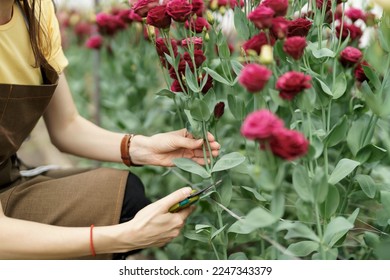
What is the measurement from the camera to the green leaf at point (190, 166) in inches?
41.0

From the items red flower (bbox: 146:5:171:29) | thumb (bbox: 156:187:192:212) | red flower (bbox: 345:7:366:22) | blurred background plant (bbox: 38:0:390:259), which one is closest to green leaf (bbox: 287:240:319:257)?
blurred background plant (bbox: 38:0:390:259)

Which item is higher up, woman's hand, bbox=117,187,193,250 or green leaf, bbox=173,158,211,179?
green leaf, bbox=173,158,211,179

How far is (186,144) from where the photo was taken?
1.13 m

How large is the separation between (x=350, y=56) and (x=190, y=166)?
342 mm

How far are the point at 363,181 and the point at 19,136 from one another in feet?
2.30

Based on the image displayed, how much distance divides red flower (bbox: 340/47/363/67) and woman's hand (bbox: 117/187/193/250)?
0.36m

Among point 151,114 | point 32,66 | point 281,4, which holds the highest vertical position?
point 281,4

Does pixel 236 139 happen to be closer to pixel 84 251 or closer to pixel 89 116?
pixel 84 251

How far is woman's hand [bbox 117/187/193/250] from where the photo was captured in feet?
3.40

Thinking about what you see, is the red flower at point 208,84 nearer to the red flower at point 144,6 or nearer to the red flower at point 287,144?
the red flower at point 144,6

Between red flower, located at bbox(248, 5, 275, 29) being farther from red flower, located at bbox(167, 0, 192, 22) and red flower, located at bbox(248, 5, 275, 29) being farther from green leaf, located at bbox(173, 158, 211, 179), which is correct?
green leaf, located at bbox(173, 158, 211, 179)

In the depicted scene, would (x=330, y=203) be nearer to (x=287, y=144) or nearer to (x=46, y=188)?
(x=287, y=144)

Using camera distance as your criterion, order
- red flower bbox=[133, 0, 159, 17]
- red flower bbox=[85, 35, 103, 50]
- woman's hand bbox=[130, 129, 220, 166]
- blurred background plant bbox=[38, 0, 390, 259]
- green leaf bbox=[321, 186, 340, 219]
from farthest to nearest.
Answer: red flower bbox=[85, 35, 103, 50]
woman's hand bbox=[130, 129, 220, 166]
red flower bbox=[133, 0, 159, 17]
green leaf bbox=[321, 186, 340, 219]
blurred background plant bbox=[38, 0, 390, 259]
